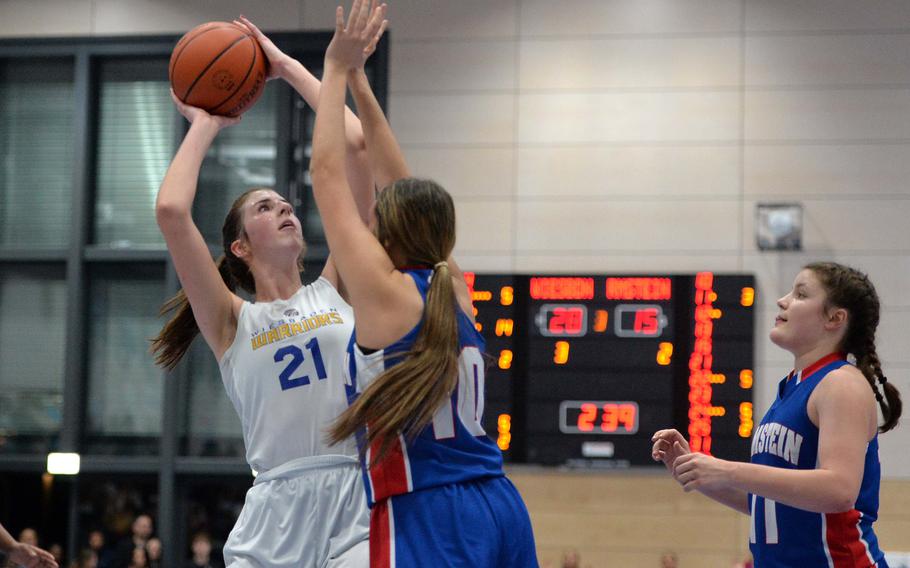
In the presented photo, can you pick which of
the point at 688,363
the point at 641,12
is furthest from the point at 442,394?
the point at 641,12

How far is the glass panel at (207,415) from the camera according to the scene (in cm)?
980

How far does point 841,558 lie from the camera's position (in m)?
2.91

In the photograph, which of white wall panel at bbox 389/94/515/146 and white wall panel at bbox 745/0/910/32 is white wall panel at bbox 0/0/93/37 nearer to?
white wall panel at bbox 389/94/515/146

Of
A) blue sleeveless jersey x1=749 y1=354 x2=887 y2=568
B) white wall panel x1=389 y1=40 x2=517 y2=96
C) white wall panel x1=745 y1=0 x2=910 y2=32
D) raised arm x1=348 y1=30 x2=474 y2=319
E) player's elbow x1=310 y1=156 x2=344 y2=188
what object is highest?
white wall panel x1=745 y1=0 x2=910 y2=32

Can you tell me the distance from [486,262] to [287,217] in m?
5.78

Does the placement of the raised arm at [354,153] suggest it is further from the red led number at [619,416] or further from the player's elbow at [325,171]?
the red led number at [619,416]

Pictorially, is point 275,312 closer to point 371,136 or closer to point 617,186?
point 371,136

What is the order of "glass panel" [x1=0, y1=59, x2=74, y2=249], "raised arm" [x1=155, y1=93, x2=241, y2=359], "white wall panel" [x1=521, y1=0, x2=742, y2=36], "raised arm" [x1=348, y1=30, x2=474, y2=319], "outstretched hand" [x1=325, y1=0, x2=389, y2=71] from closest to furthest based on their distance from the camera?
"outstretched hand" [x1=325, y1=0, x2=389, y2=71] < "raised arm" [x1=348, y1=30, x2=474, y2=319] < "raised arm" [x1=155, y1=93, x2=241, y2=359] < "white wall panel" [x1=521, y1=0, x2=742, y2=36] < "glass panel" [x1=0, y1=59, x2=74, y2=249]

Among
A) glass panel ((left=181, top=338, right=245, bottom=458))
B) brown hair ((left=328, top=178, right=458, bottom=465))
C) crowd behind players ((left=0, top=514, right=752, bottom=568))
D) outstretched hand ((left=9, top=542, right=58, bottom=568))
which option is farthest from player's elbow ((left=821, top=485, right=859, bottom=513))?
glass panel ((left=181, top=338, right=245, bottom=458))

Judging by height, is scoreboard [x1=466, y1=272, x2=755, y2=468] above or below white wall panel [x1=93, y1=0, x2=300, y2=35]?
below

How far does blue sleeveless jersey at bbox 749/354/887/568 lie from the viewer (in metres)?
2.92

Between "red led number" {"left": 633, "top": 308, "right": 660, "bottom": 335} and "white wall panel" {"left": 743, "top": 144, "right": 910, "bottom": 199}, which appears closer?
"red led number" {"left": 633, "top": 308, "right": 660, "bottom": 335}

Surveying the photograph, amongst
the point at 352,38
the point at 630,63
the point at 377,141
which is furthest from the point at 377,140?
the point at 630,63

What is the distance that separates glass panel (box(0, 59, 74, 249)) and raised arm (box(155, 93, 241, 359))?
7.22m
